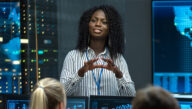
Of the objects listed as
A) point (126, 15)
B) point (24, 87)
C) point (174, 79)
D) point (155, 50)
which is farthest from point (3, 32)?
point (174, 79)

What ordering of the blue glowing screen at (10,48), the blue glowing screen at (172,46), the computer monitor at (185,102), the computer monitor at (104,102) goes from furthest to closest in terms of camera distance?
1. the blue glowing screen at (10,48)
2. the blue glowing screen at (172,46)
3. the computer monitor at (104,102)
4. the computer monitor at (185,102)

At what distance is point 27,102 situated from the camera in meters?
2.73

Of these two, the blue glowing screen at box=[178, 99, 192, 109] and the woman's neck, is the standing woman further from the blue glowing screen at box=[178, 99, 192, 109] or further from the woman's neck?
the blue glowing screen at box=[178, 99, 192, 109]

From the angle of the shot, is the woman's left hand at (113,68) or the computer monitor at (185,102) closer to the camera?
the computer monitor at (185,102)

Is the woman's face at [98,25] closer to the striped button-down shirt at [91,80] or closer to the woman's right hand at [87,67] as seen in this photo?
the striped button-down shirt at [91,80]

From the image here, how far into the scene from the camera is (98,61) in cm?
344

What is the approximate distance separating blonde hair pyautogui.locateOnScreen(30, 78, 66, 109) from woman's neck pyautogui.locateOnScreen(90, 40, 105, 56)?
4.33 feet

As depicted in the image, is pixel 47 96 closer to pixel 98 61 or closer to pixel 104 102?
pixel 104 102

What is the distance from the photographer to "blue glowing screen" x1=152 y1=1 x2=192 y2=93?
4.68 m

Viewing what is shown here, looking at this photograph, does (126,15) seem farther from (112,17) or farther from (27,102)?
(27,102)

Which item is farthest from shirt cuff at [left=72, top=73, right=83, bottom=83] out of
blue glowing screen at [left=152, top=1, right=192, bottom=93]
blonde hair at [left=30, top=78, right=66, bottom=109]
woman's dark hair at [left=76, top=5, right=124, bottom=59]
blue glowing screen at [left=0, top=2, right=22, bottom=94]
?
blue glowing screen at [left=0, top=2, right=22, bottom=94]

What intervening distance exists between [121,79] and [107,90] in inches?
8.6

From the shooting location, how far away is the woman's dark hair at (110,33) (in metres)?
3.51

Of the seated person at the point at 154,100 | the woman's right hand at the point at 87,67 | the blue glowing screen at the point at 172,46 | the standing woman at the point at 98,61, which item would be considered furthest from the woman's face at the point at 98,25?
the seated person at the point at 154,100
